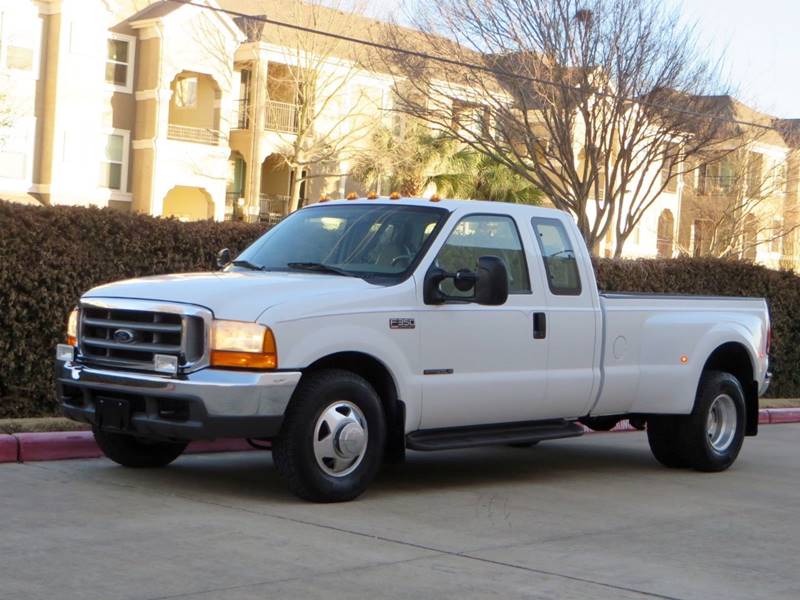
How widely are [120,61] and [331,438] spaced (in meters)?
32.9

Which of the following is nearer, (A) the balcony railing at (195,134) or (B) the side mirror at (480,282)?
(B) the side mirror at (480,282)

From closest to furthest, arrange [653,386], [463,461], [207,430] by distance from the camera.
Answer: [207,430] → [653,386] → [463,461]

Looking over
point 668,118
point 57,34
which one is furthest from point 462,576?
point 57,34

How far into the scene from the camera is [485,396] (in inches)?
368

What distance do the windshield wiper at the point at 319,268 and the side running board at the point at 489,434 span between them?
46.9 inches

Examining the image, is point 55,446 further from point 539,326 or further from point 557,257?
point 557,257

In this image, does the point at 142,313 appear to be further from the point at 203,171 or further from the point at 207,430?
the point at 203,171

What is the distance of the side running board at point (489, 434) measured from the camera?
899cm

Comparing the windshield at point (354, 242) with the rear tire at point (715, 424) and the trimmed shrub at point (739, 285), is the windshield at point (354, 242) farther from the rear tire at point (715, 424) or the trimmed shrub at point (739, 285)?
the trimmed shrub at point (739, 285)

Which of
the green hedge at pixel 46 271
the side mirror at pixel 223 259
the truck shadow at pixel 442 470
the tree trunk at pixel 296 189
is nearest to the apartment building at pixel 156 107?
the tree trunk at pixel 296 189

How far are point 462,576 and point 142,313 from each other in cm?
295

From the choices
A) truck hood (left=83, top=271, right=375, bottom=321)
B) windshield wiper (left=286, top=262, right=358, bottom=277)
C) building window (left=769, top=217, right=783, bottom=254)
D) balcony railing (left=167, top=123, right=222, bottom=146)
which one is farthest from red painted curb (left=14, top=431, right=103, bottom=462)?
building window (left=769, top=217, right=783, bottom=254)

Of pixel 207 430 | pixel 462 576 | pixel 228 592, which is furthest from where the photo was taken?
pixel 207 430

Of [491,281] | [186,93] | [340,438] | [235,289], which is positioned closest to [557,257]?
[491,281]
